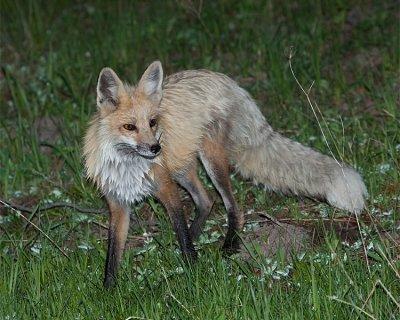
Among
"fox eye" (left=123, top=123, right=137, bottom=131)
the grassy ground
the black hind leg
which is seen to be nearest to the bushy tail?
the grassy ground

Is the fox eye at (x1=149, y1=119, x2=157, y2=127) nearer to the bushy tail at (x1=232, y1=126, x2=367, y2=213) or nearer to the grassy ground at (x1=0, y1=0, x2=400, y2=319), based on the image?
the grassy ground at (x1=0, y1=0, x2=400, y2=319)

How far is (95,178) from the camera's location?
5801 millimetres

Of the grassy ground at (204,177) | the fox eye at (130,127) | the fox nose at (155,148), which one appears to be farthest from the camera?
the fox eye at (130,127)

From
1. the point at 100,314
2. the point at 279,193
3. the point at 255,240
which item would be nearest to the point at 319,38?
the point at 279,193

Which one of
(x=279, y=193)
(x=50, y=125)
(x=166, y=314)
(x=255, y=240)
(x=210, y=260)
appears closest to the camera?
(x=166, y=314)

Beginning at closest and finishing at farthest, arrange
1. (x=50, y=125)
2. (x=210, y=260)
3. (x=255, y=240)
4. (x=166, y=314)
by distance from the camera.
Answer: (x=166, y=314)
(x=210, y=260)
(x=255, y=240)
(x=50, y=125)

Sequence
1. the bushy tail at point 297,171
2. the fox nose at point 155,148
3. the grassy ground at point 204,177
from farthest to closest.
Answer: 1. the bushy tail at point 297,171
2. the fox nose at point 155,148
3. the grassy ground at point 204,177

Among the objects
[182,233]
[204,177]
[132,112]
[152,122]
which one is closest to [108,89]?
[132,112]

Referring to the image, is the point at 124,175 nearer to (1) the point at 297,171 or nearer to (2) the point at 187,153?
(2) the point at 187,153

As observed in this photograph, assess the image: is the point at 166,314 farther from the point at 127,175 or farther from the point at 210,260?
the point at 127,175

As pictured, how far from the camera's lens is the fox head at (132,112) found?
546cm

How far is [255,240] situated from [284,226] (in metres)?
0.22

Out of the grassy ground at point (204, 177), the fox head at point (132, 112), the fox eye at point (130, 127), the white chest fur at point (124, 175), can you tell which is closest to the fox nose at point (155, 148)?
the fox head at point (132, 112)

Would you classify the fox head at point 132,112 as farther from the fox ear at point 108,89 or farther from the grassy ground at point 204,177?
the grassy ground at point 204,177
